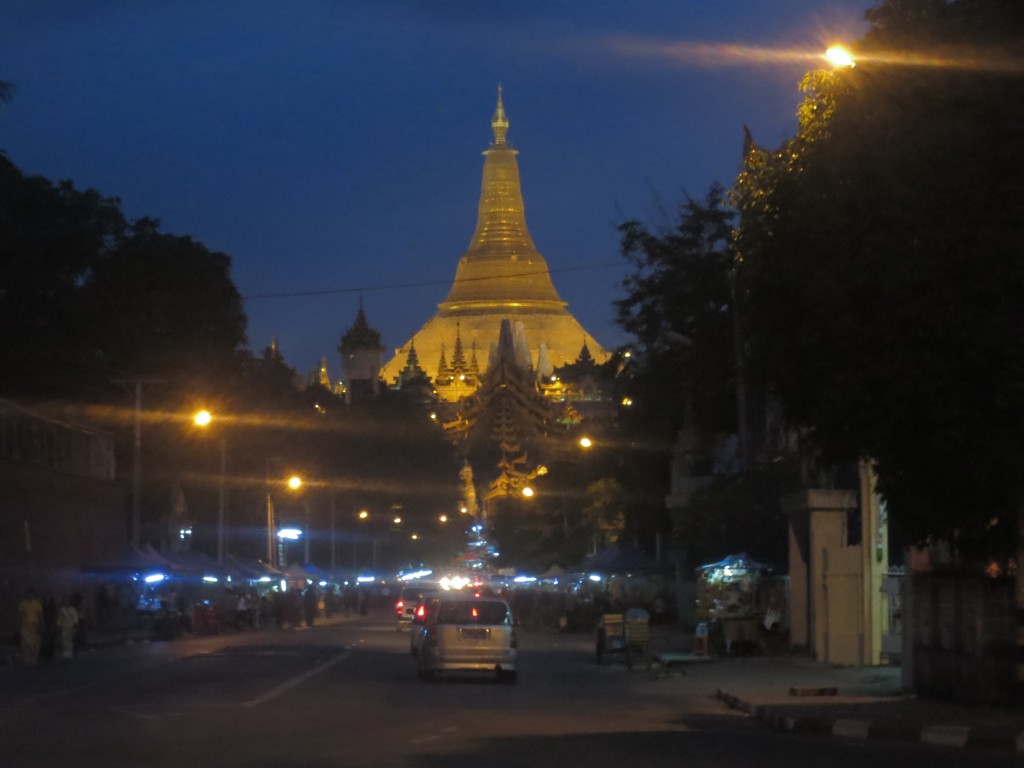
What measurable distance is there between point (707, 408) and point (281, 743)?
32095 millimetres

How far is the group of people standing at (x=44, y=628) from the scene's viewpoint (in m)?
32.2

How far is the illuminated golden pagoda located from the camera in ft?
506

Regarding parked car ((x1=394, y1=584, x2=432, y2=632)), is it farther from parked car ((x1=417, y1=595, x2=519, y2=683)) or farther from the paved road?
parked car ((x1=417, y1=595, x2=519, y2=683))

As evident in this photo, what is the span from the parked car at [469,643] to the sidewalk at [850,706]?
2847mm

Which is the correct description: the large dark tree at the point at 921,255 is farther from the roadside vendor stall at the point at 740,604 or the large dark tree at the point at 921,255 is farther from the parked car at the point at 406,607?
the parked car at the point at 406,607

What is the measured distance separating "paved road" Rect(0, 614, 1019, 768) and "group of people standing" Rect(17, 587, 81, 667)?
2.15 m

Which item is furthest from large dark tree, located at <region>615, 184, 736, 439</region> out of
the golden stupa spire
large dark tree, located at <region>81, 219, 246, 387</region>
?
the golden stupa spire

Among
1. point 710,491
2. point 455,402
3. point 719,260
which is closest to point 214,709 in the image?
point 710,491

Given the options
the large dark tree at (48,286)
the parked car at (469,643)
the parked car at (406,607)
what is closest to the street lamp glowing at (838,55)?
the parked car at (469,643)

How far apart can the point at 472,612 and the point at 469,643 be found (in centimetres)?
59

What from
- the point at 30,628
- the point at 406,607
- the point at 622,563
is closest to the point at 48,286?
the point at 406,607

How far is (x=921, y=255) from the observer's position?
16.0 metres

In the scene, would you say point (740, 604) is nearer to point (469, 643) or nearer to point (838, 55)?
point (469, 643)

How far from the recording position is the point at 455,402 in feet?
522
